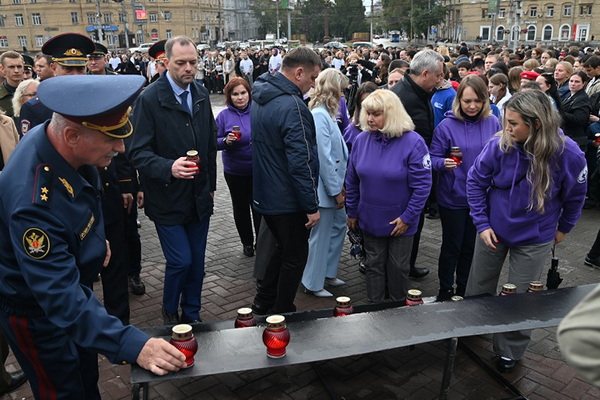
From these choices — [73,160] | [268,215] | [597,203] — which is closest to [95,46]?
[268,215]

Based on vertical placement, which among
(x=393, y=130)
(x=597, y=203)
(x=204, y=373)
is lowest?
(x=597, y=203)

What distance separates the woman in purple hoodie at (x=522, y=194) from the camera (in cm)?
364

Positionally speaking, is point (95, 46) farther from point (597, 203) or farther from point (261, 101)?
point (597, 203)

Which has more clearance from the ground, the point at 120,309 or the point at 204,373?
the point at 204,373

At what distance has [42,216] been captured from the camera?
2170 millimetres

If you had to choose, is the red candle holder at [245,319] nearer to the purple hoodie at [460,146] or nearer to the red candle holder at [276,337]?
the red candle holder at [276,337]

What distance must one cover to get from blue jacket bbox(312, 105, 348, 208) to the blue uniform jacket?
2.77m

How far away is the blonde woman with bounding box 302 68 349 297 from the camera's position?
4926 mm

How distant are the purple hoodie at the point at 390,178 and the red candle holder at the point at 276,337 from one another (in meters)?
1.90

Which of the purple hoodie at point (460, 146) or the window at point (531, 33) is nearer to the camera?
the purple hoodie at point (460, 146)

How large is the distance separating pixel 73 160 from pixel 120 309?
7.99 ft

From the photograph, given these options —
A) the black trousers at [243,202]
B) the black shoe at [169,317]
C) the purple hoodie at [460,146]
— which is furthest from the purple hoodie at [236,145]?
the purple hoodie at [460,146]

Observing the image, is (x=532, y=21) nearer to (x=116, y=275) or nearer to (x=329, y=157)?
(x=329, y=157)

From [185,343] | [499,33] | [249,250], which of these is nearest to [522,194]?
[185,343]
